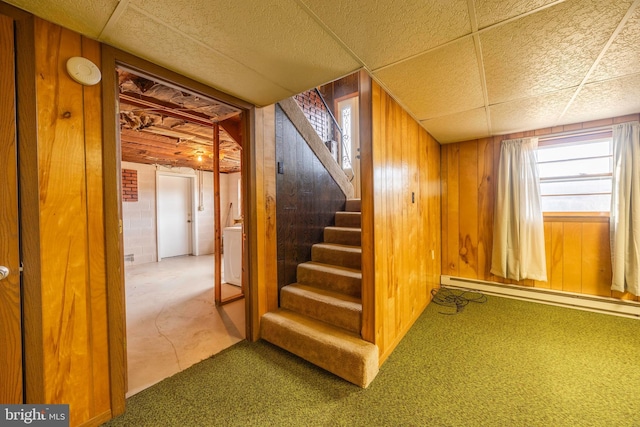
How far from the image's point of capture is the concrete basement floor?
1818mm

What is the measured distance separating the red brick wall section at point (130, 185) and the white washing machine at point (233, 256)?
310cm

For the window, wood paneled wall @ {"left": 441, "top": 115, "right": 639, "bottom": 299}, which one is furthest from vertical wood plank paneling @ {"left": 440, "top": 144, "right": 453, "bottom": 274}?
the window

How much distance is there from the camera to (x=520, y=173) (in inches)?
114

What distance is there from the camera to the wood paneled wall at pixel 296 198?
7.70ft

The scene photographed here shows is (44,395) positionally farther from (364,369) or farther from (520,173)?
(520,173)

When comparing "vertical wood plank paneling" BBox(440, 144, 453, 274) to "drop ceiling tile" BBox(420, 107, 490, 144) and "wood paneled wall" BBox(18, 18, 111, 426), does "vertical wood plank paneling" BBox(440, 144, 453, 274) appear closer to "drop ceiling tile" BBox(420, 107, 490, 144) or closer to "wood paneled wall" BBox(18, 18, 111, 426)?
"drop ceiling tile" BBox(420, 107, 490, 144)

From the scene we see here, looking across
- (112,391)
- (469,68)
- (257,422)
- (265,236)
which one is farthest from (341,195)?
(112,391)

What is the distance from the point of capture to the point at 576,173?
2.76m

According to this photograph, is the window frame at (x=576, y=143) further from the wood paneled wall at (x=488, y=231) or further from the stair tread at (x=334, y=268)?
the stair tread at (x=334, y=268)

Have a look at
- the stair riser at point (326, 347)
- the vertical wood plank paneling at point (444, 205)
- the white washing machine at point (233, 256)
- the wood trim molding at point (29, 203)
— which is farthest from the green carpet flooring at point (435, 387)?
the white washing machine at point (233, 256)

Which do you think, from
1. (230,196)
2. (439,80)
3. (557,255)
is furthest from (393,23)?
(230,196)

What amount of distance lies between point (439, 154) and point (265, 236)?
9.11 feet

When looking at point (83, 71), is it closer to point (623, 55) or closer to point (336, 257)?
point (336, 257)

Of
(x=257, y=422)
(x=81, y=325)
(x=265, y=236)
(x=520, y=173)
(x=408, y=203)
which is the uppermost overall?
(x=520, y=173)
